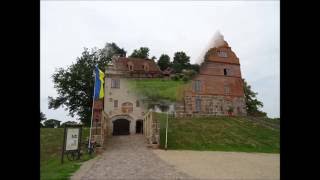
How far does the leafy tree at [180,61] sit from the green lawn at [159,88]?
83 centimetres

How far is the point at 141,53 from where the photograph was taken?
56.2ft

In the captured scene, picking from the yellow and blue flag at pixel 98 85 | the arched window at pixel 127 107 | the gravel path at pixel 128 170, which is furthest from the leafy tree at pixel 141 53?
the gravel path at pixel 128 170

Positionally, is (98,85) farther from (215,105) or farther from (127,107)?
(215,105)

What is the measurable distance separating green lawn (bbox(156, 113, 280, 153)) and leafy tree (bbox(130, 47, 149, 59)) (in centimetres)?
393

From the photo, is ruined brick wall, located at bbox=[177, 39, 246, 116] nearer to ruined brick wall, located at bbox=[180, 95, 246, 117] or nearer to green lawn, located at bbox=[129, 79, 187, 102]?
ruined brick wall, located at bbox=[180, 95, 246, 117]

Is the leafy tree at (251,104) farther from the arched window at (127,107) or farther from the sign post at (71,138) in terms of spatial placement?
the sign post at (71,138)

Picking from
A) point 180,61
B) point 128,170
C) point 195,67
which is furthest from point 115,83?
point 128,170

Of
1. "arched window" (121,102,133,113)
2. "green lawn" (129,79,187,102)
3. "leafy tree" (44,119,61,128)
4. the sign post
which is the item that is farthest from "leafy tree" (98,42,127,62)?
"leafy tree" (44,119,61,128)

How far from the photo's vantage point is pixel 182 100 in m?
18.6

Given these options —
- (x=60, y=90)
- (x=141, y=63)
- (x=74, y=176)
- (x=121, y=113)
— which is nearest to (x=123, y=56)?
(x=141, y=63)

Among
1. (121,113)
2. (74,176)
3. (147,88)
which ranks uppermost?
(147,88)
